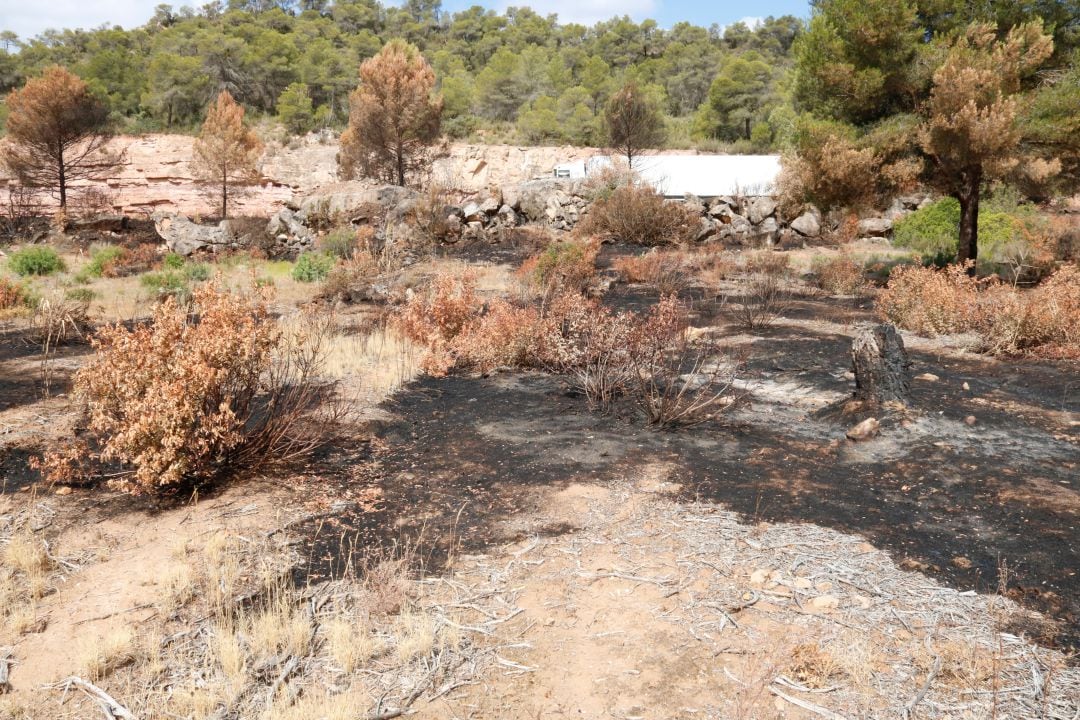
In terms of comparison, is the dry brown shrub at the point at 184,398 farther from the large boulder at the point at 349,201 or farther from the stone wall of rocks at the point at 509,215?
the large boulder at the point at 349,201

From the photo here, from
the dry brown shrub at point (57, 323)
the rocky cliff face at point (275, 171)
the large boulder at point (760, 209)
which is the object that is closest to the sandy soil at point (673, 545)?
the dry brown shrub at point (57, 323)

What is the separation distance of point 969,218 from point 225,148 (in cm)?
2126

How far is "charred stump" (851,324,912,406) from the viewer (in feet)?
19.1

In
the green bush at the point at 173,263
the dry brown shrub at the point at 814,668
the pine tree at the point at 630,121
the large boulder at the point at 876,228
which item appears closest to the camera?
the dry brown shrub at the point at 814,668

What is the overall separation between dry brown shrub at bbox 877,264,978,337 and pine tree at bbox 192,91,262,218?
69.5 feet

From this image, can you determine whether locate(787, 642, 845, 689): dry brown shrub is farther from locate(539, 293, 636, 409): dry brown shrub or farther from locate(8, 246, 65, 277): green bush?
locate(8, 246, 65, 277): green bush

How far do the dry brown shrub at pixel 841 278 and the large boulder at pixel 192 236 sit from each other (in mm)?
15274

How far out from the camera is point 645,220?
18594mm

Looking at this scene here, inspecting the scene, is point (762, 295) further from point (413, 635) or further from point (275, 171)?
point (275, 171)

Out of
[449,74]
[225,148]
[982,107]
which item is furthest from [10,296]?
[449,74]

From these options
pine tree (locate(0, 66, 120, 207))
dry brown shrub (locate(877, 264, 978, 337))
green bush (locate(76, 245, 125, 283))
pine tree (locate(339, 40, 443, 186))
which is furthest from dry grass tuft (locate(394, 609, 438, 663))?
pine tree (locate(0, 66, 120, 207))

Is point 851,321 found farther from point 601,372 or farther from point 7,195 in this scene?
point 7,195

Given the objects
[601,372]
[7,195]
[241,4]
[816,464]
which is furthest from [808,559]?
[241,4]

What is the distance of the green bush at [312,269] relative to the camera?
50.8ft
